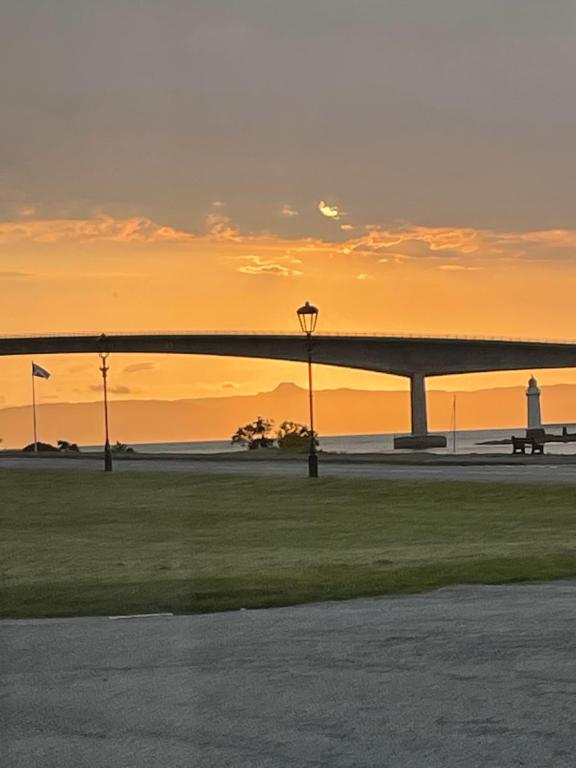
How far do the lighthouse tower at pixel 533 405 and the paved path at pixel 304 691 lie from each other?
190ft

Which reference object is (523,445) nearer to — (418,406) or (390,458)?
(390,458)

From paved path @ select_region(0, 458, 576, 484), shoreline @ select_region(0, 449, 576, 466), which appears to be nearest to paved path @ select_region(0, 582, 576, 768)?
paved path @ select_region(0, 458, 576, 484)

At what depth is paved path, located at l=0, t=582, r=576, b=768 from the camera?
7410 millimetres

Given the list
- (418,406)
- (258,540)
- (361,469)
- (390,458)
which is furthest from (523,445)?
(258,540)

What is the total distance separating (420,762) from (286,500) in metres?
28.1

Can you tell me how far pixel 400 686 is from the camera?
8766mm

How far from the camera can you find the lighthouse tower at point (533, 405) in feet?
228

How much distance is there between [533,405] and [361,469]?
25.7 m

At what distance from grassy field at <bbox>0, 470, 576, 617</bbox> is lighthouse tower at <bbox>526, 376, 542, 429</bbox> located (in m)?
28.7

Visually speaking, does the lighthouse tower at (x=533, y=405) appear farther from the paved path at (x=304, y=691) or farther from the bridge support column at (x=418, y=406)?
the paved path at (x=304, y=691)

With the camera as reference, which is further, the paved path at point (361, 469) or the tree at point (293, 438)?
the tree at point (293, 438)

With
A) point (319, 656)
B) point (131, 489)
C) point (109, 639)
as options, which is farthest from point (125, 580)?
point (131, 489)

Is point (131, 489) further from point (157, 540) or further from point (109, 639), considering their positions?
point (109, 639)

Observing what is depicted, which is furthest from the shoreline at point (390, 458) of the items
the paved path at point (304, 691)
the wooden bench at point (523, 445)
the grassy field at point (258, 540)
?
the paved path at point (304, 691)
